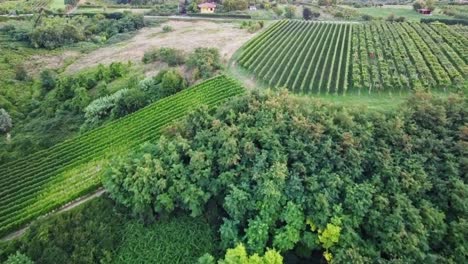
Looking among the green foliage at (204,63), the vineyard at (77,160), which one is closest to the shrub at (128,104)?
the vineyard at (77,160)

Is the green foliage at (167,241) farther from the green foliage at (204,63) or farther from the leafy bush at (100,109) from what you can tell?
the green foliage at (204,63)

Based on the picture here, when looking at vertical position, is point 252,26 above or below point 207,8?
below

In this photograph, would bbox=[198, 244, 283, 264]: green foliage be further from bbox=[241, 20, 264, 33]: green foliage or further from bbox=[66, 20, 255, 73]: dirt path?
bbox=[241, 20, 264, 33]: green foliage

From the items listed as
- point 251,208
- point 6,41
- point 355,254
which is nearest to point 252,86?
point 251,208

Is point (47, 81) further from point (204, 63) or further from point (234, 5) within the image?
point (234, 5)

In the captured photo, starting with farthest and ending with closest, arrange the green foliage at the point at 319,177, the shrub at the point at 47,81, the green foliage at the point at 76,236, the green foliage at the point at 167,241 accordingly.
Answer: the shrub at the point at 47,81
the green foliage at the point at 167,241
the green foliage at the point at 76,236
the green foliage at the point at 319,177

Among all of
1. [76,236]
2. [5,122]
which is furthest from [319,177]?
[5,122]
